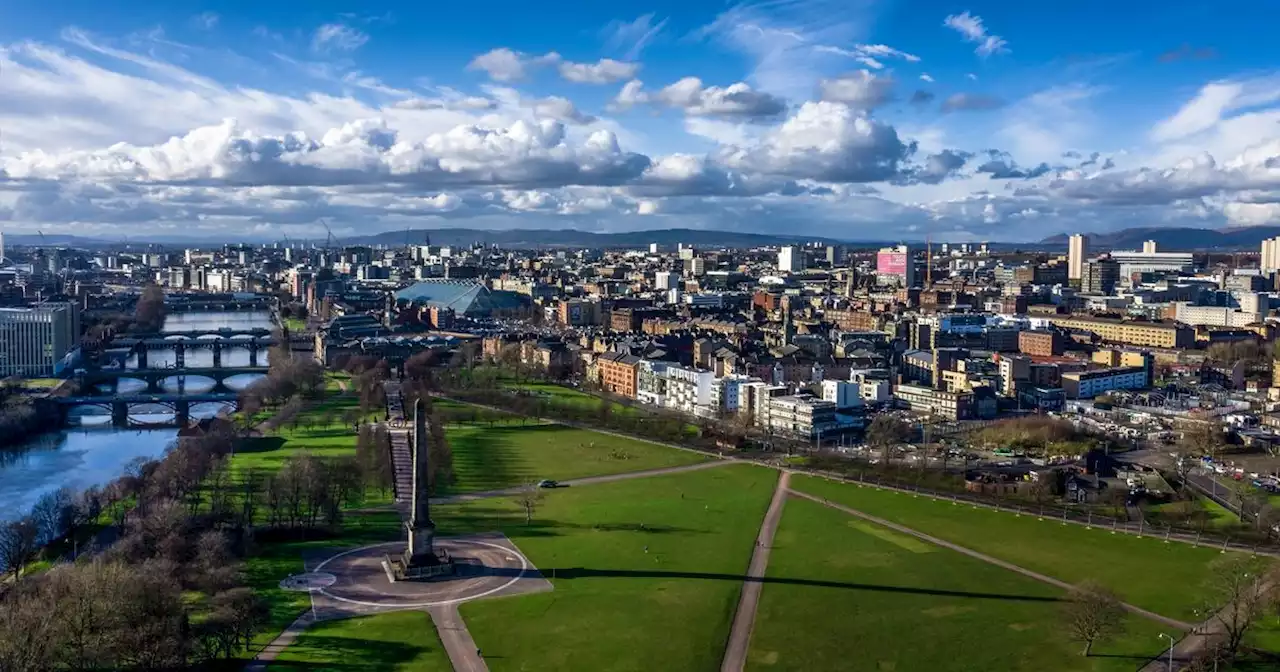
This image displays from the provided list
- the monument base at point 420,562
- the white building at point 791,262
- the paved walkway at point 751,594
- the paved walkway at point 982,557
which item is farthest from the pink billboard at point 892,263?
the monument base at point 420,562

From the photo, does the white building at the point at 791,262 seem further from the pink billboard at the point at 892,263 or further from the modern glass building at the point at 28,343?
the modern glass building at the point at 28,343

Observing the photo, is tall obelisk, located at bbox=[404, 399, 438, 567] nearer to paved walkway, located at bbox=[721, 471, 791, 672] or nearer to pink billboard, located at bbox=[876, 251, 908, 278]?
paved walkway, located at bbox=[721, 471, 791, 672]

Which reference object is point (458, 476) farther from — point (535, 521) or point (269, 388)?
point (269, 388)

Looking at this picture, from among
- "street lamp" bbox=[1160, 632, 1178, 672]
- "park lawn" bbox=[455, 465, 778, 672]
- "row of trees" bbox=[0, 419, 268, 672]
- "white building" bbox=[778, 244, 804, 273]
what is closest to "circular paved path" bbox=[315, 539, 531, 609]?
"park lawn" bbox=[455, 465, 778, 672]

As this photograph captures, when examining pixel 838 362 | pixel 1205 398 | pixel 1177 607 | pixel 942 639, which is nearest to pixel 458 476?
pixel 942 639

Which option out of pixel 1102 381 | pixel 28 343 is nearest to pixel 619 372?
pixel 1102 381

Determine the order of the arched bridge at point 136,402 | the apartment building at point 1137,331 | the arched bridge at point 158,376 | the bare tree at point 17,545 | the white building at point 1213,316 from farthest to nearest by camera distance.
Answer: the white building at point 1213,316 < the apartment building at point 1137,331 < the arched bridge at point 158,376 < the arched bridge at point 136,402 < the bare tree at point 17,545

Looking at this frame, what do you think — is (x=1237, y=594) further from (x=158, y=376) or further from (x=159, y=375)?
(x=159, y=375)
